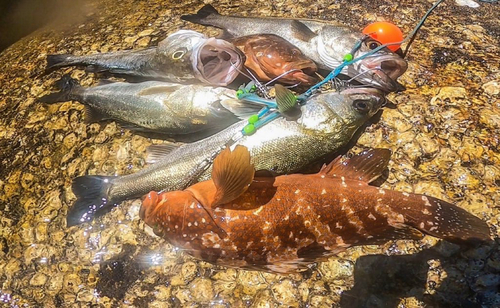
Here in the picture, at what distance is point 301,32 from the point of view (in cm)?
391

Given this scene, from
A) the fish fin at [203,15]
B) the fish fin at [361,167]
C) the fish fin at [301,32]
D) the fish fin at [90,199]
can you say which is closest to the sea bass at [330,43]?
the fish fin at [301,32]

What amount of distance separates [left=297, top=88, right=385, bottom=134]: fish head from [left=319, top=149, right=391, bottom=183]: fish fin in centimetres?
29

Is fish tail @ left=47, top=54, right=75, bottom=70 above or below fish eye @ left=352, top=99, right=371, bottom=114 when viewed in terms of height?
above

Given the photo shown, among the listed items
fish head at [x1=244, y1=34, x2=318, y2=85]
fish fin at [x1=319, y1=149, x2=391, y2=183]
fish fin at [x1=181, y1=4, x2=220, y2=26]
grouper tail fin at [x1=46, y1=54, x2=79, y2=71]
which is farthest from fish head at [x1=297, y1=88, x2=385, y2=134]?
grouper tail fin at [x1=46, y1=54, x2=79, y2=71]

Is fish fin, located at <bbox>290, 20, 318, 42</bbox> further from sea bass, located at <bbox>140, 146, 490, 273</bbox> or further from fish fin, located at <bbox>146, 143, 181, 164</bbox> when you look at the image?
sea bass, located at <bbox>140, 146, 490, 273</bbox>

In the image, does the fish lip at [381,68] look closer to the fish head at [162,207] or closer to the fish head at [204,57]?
the fish head at [204,57]

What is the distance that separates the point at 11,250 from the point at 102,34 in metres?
3.05

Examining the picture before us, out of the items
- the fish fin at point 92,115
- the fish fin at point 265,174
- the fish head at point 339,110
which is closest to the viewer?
the fish fin at point 265,174

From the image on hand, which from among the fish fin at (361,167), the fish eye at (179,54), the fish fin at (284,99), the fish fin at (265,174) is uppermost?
the fish eye at (179,54)

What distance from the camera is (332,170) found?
9.27 ft

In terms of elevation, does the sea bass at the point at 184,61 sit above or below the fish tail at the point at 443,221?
above

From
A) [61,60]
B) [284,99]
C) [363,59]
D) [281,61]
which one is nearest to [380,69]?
[363,59]

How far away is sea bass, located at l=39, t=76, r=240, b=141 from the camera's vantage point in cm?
331

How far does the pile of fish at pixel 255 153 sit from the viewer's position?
8.25 ft
